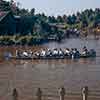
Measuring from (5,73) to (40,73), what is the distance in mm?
2358

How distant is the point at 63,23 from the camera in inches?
3868

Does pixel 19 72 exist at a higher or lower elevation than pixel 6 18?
lower

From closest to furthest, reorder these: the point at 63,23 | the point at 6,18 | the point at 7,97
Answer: the point at 7,97
the point at 6,18
the point at 63,23

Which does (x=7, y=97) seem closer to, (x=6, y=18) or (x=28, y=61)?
(x=28, y=61)

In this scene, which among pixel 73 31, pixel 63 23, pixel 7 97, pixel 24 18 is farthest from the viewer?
pixel 63 23

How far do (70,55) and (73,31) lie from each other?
2138 inches

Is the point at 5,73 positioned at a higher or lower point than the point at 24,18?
lower

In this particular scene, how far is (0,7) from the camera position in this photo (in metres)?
72.4

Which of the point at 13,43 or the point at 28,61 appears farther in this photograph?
the point at 13,43

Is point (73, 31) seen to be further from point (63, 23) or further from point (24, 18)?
point (24, 18)

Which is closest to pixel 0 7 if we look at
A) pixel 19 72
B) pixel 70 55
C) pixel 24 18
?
pixel 24 18

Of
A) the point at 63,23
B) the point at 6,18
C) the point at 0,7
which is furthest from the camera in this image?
the point at 63,23

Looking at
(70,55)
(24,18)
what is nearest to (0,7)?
(24,18)

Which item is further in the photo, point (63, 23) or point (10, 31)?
point (63, 23)
